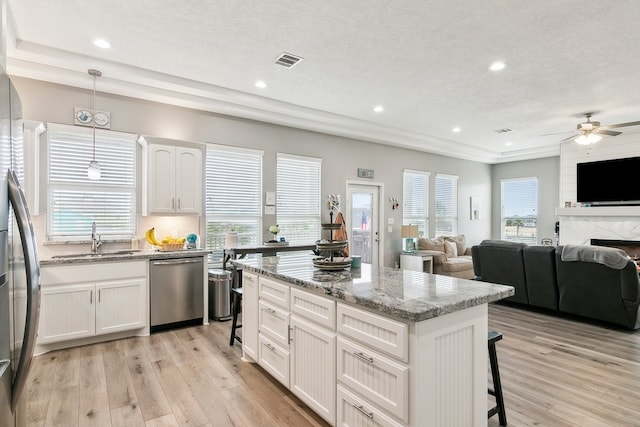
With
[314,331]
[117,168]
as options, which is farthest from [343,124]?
[314,331]

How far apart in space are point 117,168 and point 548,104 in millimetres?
6235

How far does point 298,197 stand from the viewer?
19.8ft

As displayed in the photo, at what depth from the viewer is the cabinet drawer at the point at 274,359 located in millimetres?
2527

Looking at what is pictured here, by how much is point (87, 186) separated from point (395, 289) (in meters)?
4.08

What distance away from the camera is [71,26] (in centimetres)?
310

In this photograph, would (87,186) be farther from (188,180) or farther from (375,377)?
(375,377)

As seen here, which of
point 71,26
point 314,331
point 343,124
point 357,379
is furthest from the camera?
point 343,124

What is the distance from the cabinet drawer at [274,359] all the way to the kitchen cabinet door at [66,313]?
2.12 m

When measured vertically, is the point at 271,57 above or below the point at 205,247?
above

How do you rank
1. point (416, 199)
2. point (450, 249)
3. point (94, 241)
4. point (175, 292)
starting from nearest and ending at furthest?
point (94, 241) → point (175, 292) → point (450, 249) → point (416, 199)

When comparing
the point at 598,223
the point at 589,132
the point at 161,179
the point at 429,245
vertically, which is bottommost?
the point at 429,245

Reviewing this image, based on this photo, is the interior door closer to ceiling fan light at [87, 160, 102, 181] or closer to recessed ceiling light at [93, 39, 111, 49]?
ceiling fan light at [87, 160, 102, 181]

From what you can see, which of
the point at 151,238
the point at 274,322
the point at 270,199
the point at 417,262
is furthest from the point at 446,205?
the point at 274,322

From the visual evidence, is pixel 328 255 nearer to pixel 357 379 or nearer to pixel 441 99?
pixel 357 379
